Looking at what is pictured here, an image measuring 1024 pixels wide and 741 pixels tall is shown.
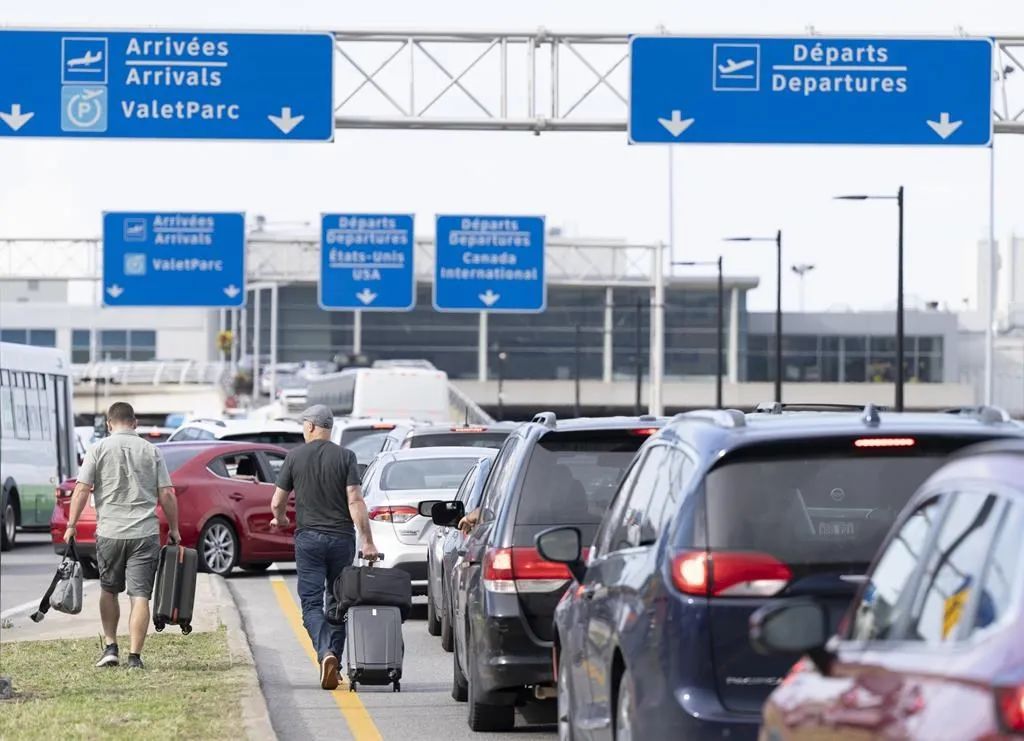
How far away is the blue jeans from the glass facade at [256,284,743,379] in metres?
104

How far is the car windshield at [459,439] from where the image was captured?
2356 centimetres

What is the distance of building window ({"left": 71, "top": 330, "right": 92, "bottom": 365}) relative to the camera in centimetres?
15450

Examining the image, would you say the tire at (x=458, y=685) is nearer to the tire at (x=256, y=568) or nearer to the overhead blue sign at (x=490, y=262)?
the tire at (x=256, y=568)

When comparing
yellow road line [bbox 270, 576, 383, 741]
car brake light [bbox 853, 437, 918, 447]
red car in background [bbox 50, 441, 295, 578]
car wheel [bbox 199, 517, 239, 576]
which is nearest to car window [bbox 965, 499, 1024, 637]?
car brake light [bbox 853, 437, 918, 447]

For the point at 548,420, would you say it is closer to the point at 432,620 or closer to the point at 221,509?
the point at 432,620

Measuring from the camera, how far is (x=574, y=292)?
11800 cm

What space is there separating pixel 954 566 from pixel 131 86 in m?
21.6

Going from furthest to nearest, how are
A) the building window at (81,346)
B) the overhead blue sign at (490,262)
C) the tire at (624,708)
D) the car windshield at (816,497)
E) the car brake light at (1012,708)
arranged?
1. the building window at (81,346)
2. the overhead blue sign at (490,262)
3. the tire at (624,708)
4. the car windshield at (816,497)
5. the car brake light at (1012,708)

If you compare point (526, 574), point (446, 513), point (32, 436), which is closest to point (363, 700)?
point (446, 513)

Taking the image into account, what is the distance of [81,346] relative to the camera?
156 m

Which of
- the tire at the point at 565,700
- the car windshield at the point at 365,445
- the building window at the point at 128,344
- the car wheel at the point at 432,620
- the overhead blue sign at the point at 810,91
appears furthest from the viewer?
the building window at the point at 128,344

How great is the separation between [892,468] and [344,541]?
6545 mm

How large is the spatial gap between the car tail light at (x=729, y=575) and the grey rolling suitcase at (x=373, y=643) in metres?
6.20

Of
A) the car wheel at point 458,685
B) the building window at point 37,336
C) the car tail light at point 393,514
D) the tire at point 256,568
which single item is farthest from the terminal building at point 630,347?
the car wheel at point 458,685
